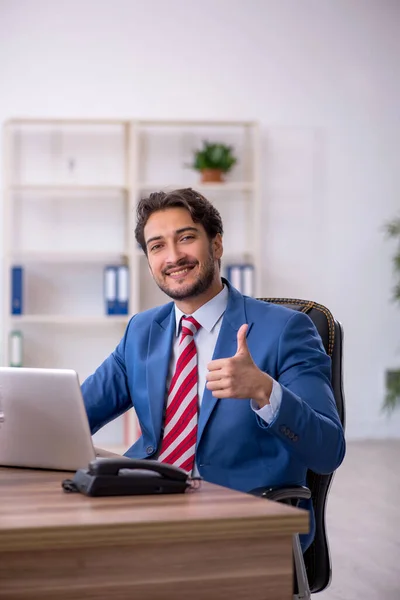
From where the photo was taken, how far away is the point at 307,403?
1.82m

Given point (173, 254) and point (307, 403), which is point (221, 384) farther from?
point (173, 254)

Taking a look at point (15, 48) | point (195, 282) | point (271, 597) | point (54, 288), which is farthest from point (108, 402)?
point (15, 48)

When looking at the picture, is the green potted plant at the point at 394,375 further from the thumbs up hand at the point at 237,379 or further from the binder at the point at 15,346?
the thumbs up hand at the point at 237,379

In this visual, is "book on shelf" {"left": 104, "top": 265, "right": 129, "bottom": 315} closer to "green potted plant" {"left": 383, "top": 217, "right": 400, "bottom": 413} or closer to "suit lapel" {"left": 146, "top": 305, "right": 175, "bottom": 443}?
"green potted plant" {"left": 383, "top": 217, "right": 400, "bottom": 413}

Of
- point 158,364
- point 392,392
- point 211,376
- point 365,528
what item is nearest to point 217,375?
point 211,376

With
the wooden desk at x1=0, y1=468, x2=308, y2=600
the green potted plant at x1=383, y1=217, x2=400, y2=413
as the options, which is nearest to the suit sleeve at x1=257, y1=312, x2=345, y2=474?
the wooden desk at x1=0, y1=468, x2=308, y2=600

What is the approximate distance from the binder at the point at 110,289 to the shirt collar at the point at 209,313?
3.92 m

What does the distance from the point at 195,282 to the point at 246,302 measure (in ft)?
0.44

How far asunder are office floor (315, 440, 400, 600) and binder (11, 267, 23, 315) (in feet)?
8.01

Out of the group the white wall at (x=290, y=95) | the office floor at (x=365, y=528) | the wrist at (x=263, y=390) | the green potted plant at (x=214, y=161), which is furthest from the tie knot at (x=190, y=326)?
the white wall at (x=290, y=95)

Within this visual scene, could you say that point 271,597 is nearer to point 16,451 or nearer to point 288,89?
point 16,451

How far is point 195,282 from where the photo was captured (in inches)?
84.3

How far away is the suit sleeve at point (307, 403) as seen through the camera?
5.54 ft

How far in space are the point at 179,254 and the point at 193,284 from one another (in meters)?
0.09
